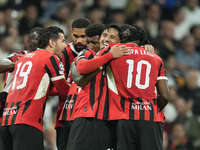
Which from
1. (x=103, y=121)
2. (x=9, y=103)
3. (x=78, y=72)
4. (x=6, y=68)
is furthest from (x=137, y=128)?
(x=6, y=68)

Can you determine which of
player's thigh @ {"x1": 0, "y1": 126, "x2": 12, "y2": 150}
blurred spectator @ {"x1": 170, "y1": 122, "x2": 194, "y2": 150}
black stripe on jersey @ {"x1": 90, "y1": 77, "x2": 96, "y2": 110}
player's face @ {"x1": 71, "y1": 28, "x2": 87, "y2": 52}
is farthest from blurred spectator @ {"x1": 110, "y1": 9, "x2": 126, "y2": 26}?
player's thigh @ {"x1": 0, "y1": 126, "x2": 12, "y2": 150}

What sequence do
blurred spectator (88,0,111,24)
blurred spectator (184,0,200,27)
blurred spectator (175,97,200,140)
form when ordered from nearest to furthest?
blurred spectator (175,97,200,140), blurred spectator (88,0,111,24), blurred spectator (184,0,200,27)

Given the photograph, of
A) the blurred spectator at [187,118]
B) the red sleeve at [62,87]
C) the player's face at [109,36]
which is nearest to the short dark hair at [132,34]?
the player's face at [109,36]

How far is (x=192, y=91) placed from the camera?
9172 mm

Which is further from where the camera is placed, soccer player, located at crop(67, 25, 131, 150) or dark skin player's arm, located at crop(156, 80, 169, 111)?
dark skin player's arm, located at crop(156, 80, 169, 111)

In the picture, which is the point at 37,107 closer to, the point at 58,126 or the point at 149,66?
Result: the point at 58,126

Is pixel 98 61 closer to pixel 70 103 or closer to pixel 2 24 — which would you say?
pixel 70 103

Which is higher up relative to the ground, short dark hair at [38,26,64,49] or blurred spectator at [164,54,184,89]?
blurred spectator at [164,54,184,89]

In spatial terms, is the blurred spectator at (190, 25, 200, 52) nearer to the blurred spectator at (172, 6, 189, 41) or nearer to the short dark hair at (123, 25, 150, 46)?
the blurred spectator at (172, 6, 189, 41)

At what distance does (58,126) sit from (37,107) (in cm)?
67

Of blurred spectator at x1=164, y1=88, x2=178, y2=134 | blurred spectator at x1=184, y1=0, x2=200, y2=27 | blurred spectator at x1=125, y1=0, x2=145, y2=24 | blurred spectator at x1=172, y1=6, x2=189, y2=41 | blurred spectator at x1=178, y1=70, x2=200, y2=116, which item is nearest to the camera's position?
blurred spectator at x1=164, y1=88, x2=178, y2=134

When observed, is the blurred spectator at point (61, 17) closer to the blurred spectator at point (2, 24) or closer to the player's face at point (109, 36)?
the blurred spectator at point (2, 24)

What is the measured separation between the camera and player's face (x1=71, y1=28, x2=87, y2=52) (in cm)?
484

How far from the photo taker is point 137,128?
383 centimetres
